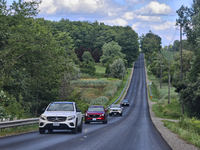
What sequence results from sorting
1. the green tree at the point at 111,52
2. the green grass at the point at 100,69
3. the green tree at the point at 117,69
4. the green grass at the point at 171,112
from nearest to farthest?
the green grass at the point at 171,112 → the green tree at the point at 117,69 → the green grass at the point at 100,69 → the green tree at the point at 111,52

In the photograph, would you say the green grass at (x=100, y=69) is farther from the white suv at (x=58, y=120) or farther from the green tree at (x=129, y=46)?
the white suv at (x=58, y=120)

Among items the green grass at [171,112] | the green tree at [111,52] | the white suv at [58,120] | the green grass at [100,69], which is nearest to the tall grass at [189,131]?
the white suv at [58,120]

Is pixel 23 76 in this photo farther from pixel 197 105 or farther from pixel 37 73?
pixel 197 105

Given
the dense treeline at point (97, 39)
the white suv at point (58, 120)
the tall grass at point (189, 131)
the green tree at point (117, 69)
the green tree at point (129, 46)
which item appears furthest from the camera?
the dense treeline at point (97, 39)

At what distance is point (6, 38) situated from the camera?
77.3 ft

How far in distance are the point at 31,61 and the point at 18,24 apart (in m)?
3.65

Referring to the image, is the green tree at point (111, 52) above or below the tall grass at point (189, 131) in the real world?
above

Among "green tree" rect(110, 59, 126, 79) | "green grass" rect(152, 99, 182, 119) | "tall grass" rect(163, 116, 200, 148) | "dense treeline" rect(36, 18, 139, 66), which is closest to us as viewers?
"tall grass" rect(163, 116, 200, 148)

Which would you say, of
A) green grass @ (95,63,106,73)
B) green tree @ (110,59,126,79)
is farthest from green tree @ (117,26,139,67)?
green tree @ (110,59,126,79)

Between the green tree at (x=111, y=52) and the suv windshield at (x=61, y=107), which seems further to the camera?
the green tree at (x=111, y=52)

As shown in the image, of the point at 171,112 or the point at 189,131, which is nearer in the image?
the point at 189,131

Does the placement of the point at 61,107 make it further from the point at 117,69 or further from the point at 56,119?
the point at 117,69

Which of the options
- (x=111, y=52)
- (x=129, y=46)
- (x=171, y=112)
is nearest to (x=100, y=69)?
(x=111, y=52)

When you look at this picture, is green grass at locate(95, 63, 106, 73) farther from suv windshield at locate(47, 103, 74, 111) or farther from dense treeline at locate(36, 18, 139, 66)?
suv windshield at locate(47, 103, 74, 111)
